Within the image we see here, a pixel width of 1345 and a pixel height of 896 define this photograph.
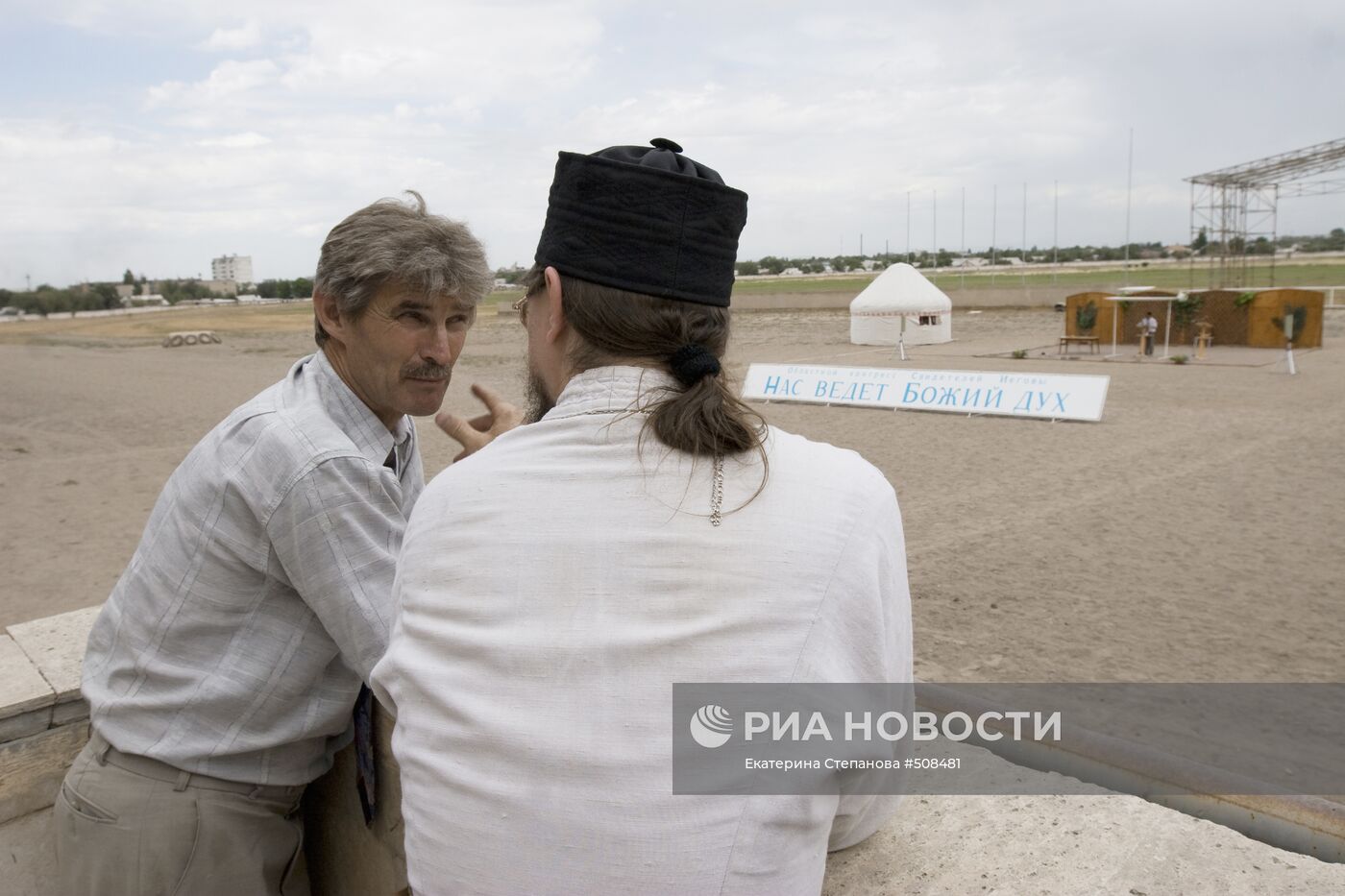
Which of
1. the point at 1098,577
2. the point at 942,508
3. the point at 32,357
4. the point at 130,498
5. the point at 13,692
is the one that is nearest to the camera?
the point at 13,692

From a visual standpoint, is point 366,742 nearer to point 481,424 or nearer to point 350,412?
point 350,412

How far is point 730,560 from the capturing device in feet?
3.67

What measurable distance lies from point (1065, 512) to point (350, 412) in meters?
9.49

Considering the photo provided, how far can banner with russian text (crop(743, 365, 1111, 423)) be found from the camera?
1597 centimetres

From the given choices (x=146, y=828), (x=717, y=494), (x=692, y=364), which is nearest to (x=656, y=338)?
(x=692, y=364)

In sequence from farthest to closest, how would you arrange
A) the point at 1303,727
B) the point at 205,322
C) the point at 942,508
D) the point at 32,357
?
the point at 205,322
the point at 32,357
the point at 942,508
the point at 1303,727

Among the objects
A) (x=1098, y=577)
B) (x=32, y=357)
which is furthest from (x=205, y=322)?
(x=1098, y=577)

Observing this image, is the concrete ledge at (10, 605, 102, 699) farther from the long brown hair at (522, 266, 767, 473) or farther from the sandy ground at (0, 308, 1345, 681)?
the long brown hair at (522, 266, 767, 473)

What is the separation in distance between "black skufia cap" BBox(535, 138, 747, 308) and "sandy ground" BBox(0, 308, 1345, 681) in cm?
45

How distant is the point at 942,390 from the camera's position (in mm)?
17109

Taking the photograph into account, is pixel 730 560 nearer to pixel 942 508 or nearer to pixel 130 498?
pixel 942 508

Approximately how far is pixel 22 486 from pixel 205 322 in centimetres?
4373

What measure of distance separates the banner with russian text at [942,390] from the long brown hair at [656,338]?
15609 millimetres

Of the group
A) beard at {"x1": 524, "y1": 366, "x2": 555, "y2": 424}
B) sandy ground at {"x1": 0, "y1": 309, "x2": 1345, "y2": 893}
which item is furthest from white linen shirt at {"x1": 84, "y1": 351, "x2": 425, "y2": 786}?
sandy ground at {"x1": 0, "y1": 309, "x2": 1345, "y2": 893}
